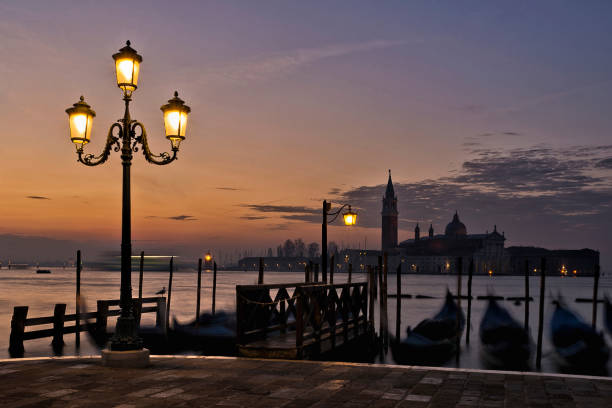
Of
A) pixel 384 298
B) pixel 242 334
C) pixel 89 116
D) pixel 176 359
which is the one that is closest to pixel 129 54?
pixel 89 116

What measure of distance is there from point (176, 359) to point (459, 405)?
15.8ft

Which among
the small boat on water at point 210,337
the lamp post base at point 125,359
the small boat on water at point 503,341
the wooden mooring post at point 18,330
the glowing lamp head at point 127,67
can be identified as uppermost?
the glowing lamp head at point 127,67

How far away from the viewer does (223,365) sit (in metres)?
9.18

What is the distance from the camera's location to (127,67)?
9125 mm

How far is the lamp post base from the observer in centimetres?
898

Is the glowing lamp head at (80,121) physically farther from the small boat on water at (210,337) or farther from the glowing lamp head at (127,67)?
the small boat on water at (210,337)

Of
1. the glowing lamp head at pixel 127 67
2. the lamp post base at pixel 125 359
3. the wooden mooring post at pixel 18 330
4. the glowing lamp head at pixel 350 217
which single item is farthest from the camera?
the glowing lamp head at pixel 350 217

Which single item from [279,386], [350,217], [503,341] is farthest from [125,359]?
[503,341]

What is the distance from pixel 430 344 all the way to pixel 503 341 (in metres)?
5.44

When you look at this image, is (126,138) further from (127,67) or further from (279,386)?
(279,386)

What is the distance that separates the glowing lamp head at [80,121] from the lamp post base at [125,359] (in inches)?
127

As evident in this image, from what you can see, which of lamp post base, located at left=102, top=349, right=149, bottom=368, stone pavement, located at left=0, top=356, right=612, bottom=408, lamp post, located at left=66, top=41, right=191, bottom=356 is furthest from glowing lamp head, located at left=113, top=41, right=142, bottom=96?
stone pavement, located at left=0, top=356, right=612, bottom=408

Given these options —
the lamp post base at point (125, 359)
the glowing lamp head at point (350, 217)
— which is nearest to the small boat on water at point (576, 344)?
the glowing lamp head at point (350, 217)

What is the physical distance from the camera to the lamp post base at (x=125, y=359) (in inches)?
353
